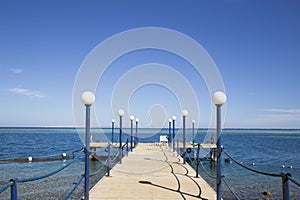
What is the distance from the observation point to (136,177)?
7531 mm

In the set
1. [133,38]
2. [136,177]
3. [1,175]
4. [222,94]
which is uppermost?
[133,38]

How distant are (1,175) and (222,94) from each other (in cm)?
1689

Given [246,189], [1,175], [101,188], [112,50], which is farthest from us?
[1,175]

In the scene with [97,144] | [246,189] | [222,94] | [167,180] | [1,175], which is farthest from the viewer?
[97,144]

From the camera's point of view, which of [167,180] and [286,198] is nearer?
[286,198]

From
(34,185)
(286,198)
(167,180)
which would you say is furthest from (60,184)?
(286,198)

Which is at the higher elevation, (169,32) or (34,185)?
(169,32)

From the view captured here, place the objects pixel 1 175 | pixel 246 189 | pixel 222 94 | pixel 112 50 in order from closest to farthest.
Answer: pixel 222 94 → pixel 246 189 → pixel 112 50 → pixel 1 175

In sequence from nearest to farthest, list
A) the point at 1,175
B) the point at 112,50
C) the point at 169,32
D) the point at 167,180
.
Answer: the point at 167,180, the point at 112,50, the point at 169,32, the point at 1,175

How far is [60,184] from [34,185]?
1.19 metres

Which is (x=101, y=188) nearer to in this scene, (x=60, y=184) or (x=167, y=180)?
(x=167, y=180)

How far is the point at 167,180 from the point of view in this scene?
7.18m

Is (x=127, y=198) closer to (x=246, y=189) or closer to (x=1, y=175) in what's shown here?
(x=246, y=189)

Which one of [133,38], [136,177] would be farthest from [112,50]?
[136,177]
